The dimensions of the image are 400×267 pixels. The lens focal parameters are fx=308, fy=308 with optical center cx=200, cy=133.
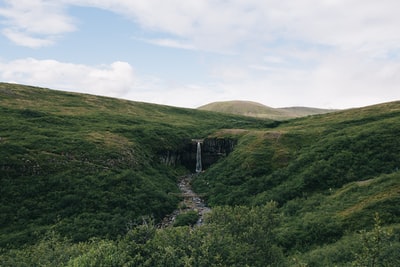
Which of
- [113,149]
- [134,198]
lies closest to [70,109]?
[113,149]

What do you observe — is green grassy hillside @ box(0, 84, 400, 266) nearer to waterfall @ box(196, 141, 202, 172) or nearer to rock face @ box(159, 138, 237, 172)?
rock face @ box(159, 138, 237, 172)

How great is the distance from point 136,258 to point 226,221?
30.6ft

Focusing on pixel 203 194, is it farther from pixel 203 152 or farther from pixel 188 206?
pixel 203 152

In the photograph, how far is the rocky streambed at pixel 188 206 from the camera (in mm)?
53728

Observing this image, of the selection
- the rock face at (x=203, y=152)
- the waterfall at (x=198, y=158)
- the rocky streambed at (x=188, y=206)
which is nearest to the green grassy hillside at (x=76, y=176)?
the rocky streambed at (x=188, y=206)

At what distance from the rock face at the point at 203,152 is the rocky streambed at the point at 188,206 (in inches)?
560

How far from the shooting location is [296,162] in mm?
64562

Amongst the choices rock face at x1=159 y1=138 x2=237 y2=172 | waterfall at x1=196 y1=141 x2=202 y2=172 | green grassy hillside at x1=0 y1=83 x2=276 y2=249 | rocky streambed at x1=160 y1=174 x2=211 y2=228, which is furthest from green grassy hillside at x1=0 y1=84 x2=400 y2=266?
waterfall at x1=196 y1=141 x2=202 y2=172

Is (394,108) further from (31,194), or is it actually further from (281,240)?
(31,194)

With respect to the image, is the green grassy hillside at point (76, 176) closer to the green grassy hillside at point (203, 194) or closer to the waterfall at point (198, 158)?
the green grassy hillside at point (203, 194)

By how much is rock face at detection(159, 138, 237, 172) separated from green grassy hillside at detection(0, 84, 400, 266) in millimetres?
2629

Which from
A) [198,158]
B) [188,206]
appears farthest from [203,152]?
[188,206]

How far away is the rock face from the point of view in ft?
296

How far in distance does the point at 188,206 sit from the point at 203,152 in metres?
34.7
